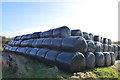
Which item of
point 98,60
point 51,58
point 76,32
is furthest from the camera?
point 76,32

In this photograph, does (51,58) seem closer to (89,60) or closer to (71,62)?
(71,62)

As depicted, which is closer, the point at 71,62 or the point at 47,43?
the point at 71,62

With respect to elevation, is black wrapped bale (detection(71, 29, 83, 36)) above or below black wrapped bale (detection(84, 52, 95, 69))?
above

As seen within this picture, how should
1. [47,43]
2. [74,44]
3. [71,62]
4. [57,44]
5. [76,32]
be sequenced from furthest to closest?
[47,43] < [76,32] < [57,44] < [74,44] < [71,62]

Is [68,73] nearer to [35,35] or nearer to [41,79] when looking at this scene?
[41,79]

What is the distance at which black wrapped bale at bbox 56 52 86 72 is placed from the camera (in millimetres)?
5301

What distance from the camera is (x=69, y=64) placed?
5.27 meters

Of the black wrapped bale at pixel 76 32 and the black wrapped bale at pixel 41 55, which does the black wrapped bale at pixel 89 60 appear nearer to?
the black wrapped bale at pixel 76 32

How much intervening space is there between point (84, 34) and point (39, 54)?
3.40 meters

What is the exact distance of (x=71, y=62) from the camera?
5.26 meters

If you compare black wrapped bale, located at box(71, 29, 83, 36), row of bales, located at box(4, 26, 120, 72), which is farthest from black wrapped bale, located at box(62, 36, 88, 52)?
black wrapped bale, located at box(71, 29, 83, 36)

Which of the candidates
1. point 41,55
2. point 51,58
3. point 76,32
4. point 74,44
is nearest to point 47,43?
point 41,55

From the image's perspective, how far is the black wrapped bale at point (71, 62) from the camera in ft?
17.4

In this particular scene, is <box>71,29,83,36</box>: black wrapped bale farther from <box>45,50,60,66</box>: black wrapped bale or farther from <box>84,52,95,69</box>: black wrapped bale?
<box>45,50,60,66</box>: black wrapped bale
